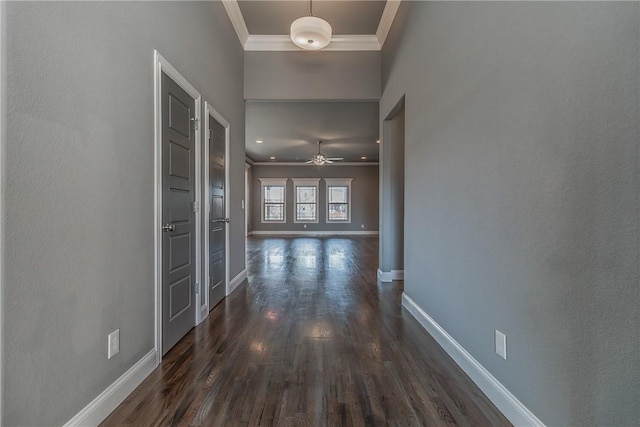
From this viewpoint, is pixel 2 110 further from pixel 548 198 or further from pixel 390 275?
pixel 390 275

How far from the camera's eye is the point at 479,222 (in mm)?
1811

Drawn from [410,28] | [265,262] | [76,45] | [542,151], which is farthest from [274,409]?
[265,262]

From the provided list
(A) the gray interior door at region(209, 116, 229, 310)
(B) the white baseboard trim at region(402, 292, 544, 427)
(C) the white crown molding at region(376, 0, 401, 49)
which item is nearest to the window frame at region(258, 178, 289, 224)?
(C) the white crown molding at region(376, 0, 401, 49)

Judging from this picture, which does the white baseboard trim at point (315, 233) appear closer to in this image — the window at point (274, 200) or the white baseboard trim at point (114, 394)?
the window at point (274, 200)

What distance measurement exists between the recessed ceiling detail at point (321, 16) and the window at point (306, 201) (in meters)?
8.22

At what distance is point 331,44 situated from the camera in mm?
4297

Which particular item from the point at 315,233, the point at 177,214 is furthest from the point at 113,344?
the point at 315,233

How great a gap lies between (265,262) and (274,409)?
4.58 metres

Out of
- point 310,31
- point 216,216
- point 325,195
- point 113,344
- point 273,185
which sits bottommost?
point 113,344

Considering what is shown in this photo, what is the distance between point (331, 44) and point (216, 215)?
2.82 meters

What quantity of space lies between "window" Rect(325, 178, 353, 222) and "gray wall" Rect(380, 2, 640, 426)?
10.2 meters

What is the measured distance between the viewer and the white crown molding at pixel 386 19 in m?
3.46

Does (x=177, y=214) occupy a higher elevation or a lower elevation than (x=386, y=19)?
lower

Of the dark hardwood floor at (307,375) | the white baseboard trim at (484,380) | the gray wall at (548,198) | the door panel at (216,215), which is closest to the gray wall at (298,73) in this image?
the door panel at (216,215)
